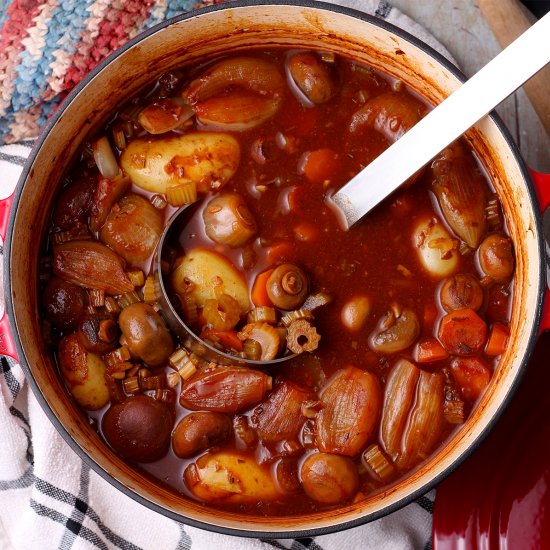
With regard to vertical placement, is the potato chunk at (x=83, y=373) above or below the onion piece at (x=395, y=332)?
below

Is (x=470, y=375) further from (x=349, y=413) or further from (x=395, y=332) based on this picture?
(x=349, y=413)

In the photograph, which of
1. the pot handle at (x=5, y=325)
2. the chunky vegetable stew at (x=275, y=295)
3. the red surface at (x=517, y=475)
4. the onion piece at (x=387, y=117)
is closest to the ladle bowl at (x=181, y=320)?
the chunky vegetable stew at (x=275, y=295)

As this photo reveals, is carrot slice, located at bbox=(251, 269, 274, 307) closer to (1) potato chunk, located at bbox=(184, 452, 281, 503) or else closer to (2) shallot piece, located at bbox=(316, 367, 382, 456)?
(2) shallot piece, located at bbox=(316, 367, 382, 456)

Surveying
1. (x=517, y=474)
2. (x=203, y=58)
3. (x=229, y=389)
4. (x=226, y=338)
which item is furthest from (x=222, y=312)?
(x=517, y=474)

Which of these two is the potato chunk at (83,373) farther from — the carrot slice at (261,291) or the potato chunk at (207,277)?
the carrot slice at (261,291)

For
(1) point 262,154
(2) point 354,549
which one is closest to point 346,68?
(1) point 262,154

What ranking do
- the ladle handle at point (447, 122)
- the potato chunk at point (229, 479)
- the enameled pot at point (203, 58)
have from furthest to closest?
the potato chunk at point (229, 479), the enameled pot at point (203, 58), the ladle handle at point (447, 122)

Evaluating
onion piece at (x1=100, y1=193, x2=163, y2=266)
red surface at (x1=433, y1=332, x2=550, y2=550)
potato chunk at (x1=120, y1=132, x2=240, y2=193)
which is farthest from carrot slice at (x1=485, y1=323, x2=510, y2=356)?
onion piece at (x1=100, y1=193, x2=163, y2=266)
